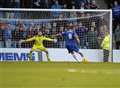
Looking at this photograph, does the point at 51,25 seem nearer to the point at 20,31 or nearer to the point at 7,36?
the point at 20,31

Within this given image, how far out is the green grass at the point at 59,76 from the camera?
5797 mm

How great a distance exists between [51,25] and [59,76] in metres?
6.80

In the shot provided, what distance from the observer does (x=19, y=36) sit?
1222cm

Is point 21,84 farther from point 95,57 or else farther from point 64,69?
point 95,57

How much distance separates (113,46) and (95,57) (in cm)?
57

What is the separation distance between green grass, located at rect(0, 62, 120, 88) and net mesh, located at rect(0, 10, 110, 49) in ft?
19.8

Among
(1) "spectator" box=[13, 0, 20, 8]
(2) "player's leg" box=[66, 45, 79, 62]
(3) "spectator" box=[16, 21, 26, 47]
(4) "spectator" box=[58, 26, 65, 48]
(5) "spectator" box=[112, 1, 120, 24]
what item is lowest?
(2) "player's leg" box=[66, 45, 79, 62]

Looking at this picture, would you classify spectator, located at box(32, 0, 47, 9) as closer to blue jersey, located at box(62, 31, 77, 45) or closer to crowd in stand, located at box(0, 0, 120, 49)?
crowd in stand, located at box(0, 0, 120, 49)

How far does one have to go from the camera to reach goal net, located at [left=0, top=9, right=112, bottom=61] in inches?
473

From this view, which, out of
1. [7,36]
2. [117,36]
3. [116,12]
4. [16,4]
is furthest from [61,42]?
[116,12]

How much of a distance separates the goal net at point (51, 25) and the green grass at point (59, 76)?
604 cm

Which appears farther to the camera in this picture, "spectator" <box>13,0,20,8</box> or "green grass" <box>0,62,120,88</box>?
"spectator" <box>13,0,20,8</box>

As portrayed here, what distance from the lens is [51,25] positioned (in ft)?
41.2

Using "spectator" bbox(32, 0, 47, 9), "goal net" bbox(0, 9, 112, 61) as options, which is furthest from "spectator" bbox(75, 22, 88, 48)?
"spectator" bbox(32, 0, 47, 9)
